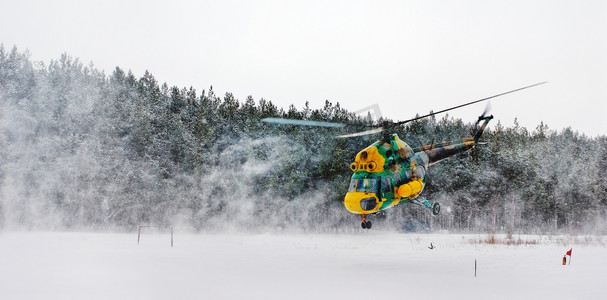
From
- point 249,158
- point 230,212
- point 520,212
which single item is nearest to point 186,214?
point 230,212

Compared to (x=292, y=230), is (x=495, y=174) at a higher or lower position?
higher

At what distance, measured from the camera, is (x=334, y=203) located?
5047 cm

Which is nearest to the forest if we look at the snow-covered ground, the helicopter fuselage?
the snow-covered ground

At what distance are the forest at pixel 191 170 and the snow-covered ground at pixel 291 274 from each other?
22.8 meters

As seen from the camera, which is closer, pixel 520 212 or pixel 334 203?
pixel 334 203

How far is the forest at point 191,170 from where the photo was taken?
50.0 metres

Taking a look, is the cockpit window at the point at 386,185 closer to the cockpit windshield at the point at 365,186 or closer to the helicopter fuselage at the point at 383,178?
the helicopter fuselage at the point at 383,178

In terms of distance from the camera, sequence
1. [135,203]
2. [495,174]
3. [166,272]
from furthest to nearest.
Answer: [495,174], [135,203], [166,272]

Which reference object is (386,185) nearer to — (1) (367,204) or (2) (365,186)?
(2) (365,186)

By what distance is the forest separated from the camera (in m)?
50.0

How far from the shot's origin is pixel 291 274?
59.9 feet

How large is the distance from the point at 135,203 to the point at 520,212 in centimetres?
4118

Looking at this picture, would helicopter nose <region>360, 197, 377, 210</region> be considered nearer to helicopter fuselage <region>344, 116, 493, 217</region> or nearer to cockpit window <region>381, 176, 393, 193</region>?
helicopter fuselage <region>344, 116, 493, 217</region>

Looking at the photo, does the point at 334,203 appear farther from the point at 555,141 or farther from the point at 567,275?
the point at 555,141
